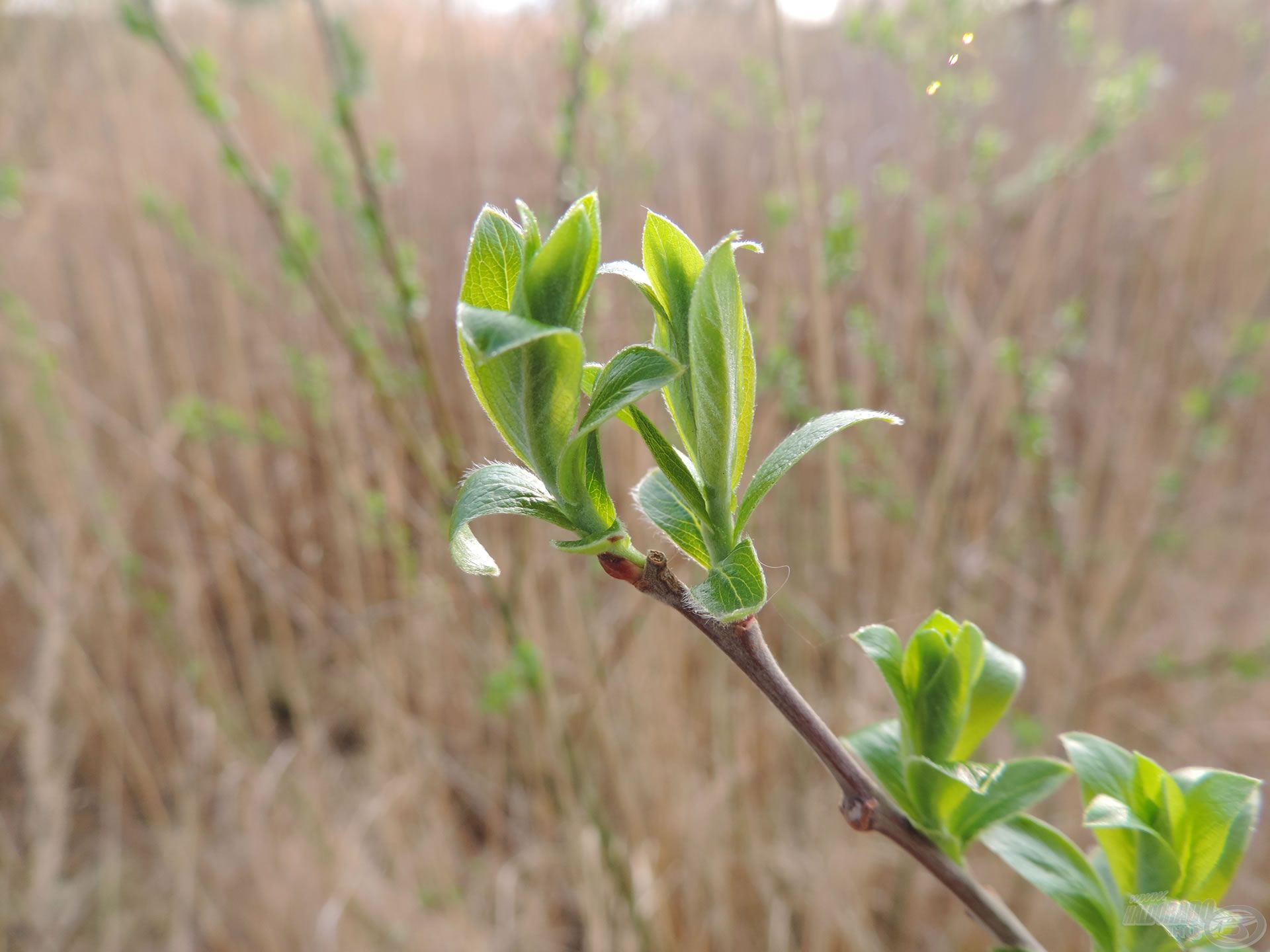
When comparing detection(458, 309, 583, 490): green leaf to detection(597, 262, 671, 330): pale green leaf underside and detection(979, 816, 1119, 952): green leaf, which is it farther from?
detection(979, 816, 1119, 952): green leaf

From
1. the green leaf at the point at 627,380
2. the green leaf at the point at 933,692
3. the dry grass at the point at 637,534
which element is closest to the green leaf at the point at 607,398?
the green leaf at the point at 627,380

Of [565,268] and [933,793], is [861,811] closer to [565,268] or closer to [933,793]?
[933,793]

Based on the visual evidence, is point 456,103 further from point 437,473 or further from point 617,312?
point 437,473

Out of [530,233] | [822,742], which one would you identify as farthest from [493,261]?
[822,742]

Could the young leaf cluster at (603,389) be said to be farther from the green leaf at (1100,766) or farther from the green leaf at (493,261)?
the green leaf at (1100,766)

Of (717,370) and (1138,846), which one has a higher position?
(717,370)

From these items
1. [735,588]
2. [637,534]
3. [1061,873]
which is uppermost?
[735,588]

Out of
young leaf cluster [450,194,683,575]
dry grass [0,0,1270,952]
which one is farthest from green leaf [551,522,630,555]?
dry grass [0,0,1270,952]
